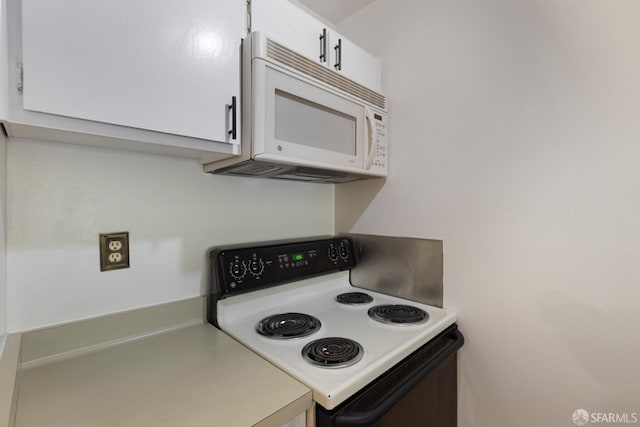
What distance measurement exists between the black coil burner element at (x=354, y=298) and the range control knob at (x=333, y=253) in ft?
0.60

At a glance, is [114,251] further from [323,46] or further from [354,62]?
[354,62]

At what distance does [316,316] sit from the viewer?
1.16 metres

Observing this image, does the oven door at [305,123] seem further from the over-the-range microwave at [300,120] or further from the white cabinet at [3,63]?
the white cabinet at [3,63]

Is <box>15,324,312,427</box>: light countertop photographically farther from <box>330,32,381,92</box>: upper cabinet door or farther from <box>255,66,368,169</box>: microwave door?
<box>330,32,381,92</box>: upper cabinet door

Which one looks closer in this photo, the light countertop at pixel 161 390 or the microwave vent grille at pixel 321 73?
the light countertop at pixel 161 390

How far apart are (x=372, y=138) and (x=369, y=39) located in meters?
0.61

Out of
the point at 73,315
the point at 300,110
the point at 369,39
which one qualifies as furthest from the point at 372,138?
the point at 73,315

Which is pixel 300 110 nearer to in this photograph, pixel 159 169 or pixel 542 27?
pixel 159 169

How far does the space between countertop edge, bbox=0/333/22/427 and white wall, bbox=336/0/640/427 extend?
1.30 meters

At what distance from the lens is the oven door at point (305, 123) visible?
0.87 meters

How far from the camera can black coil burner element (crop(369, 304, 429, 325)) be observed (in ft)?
3.50

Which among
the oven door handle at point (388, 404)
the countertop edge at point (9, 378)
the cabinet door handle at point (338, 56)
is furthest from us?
the cabinet door handle at point (338, 56)

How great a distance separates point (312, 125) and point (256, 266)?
58cm

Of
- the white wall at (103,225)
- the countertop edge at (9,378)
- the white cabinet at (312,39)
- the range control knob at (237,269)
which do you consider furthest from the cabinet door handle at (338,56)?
the countertop edge at (9,378)
